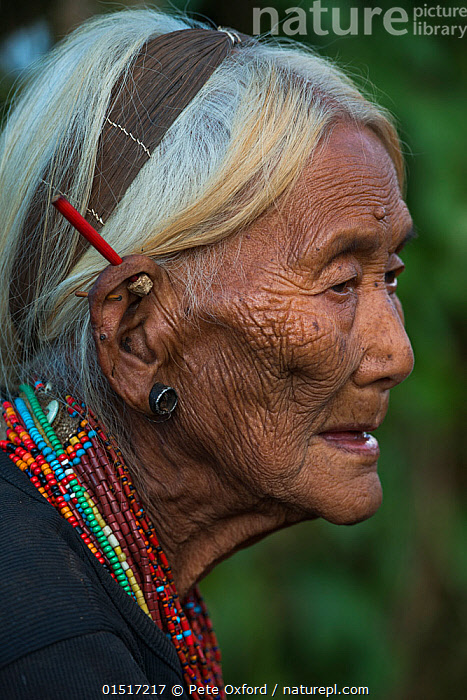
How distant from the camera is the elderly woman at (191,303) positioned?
171cm

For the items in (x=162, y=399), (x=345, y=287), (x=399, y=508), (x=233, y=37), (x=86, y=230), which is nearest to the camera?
(x=86, y=230)

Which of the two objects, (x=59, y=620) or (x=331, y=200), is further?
(x=331, y=200)

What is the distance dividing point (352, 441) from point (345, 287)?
425 millimetres

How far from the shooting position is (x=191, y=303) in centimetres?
174

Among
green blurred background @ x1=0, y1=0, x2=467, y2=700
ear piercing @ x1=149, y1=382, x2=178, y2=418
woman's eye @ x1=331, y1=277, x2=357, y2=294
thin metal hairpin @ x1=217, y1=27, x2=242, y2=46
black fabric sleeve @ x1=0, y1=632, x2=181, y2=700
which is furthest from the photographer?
green blurred background @ x1=0, y1=0, x2=467, y2=700

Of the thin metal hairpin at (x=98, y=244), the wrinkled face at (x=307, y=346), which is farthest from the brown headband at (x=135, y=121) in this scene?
the wrinkled face at (x=307, y=346)

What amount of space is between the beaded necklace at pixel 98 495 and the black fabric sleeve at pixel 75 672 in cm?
33

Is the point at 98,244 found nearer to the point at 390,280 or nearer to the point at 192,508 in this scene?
the point at 192,508

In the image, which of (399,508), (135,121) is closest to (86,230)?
(135,121)

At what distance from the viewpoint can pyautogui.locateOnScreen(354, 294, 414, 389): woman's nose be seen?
1861 mm

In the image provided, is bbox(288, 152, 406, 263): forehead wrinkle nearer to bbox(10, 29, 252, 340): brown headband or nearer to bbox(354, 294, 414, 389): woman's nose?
bbox(354, 294, 414, 389): woman's nose

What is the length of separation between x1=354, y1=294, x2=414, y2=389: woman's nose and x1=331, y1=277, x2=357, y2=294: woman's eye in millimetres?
62

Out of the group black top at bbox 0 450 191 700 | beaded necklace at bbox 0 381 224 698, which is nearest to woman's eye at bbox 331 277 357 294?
beaded necklace at bbox 0 381 224 698

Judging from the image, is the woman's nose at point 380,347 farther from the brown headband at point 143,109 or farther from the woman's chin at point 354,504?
the brown headband at point 143,109
